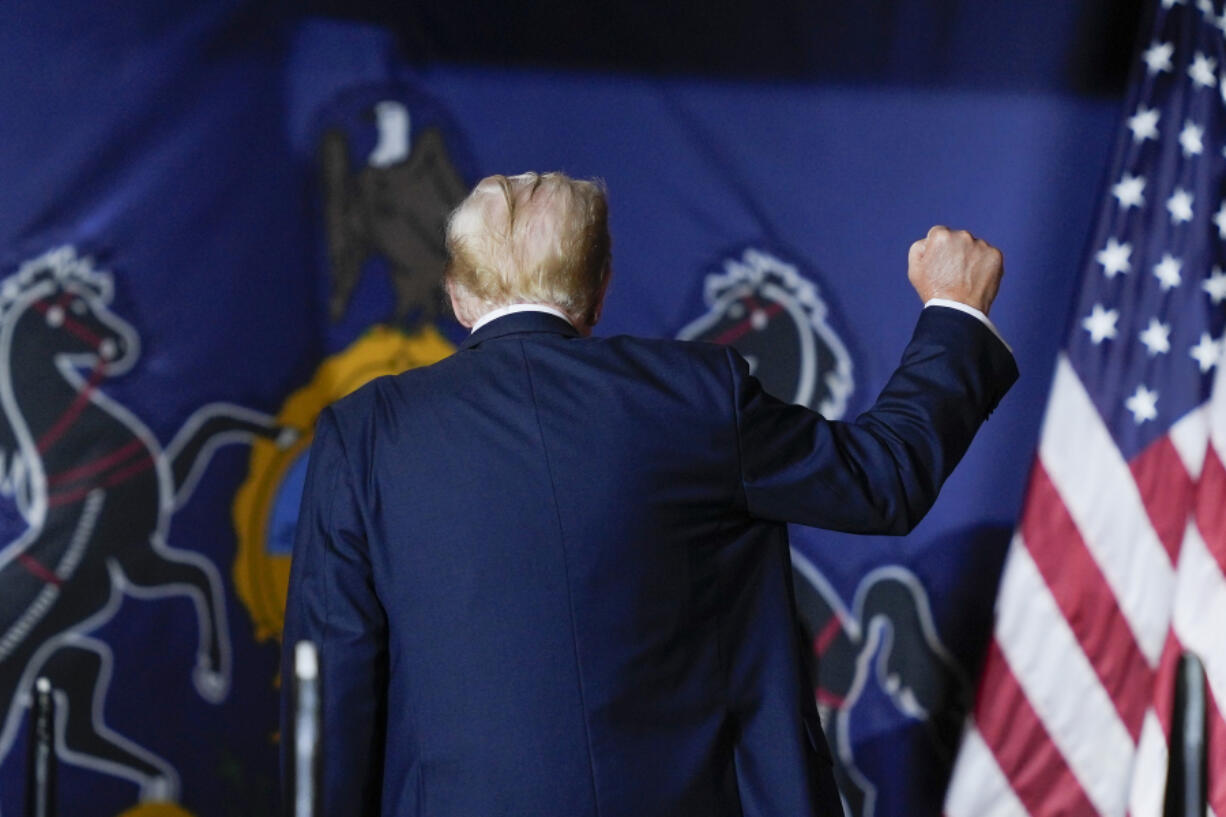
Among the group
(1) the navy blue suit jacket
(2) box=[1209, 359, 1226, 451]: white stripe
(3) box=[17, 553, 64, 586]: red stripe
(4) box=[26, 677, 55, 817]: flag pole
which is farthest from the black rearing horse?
(2) box=[1209, 359, 1226, 451]: white stripe

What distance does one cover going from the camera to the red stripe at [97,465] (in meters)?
2.04

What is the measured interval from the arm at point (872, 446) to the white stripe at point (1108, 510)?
1.08m

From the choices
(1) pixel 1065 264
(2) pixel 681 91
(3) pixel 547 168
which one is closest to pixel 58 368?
(3) pixel 547 168

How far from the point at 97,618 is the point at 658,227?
1094 millimetres

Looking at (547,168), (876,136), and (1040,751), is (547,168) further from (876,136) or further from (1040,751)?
(1040,751)

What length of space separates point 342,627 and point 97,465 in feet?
3.47

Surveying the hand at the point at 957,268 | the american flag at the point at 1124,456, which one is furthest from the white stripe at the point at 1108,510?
the hand at the point at 957,268

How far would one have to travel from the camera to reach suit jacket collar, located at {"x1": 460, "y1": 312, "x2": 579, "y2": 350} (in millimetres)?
1192

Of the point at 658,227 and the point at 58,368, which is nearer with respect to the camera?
the point at 58,368

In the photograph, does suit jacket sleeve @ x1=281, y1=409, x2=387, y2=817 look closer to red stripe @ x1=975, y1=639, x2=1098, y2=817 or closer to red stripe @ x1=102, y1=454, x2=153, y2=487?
red stripe @ x1=102, y1=454, x2=153, y2=487

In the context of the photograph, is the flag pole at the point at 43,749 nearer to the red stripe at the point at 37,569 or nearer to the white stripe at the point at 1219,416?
the red stripe at the point at 37,569

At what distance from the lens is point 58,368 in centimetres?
205

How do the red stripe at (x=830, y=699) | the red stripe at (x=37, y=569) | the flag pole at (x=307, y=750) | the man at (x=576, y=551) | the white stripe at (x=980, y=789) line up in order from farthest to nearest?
the red stripe at (x=830, y=699) < the white stripe at (x=980, y=789) < the red stripe at (x=37, y=569) < the man at (x=576, y=551) < the flag pole at (x=307, y=750)

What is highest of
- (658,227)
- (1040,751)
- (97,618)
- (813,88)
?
(813,88)
